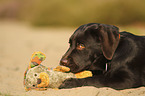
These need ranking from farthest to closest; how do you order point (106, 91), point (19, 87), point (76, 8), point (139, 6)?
1. point (76, 8)
2. point (139, 6)
3. point (19, 87)
4. point (106, 91)

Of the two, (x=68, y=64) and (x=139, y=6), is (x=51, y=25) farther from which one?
(x=68, y=64)

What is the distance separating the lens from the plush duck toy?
3.30 meters

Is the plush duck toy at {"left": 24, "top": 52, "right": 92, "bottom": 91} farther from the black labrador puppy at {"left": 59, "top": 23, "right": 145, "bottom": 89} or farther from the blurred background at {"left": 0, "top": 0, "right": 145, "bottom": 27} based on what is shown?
the blurred background at {"left": 0, "top": 0, "right": 145, "bottom": 27}

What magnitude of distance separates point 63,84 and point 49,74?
10.4 inches

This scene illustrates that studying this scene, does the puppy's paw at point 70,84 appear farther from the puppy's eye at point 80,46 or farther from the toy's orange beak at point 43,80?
the puppy's eye at point 80,46

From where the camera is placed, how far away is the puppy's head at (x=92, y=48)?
3553mm

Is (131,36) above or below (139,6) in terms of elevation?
below

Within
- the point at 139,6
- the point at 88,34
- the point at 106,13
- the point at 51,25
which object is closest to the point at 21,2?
the point at 51,25

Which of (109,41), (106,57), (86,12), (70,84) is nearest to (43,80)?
(70,84)

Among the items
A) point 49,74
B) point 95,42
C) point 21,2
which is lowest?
point 49,74

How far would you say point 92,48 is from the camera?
3686mm

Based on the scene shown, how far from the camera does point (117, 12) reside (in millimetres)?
14617

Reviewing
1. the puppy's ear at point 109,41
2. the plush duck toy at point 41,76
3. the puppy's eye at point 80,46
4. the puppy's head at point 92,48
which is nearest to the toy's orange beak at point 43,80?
the plush duck toy at point 41,76

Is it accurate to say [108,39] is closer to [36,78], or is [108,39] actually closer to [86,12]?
[36,78]
